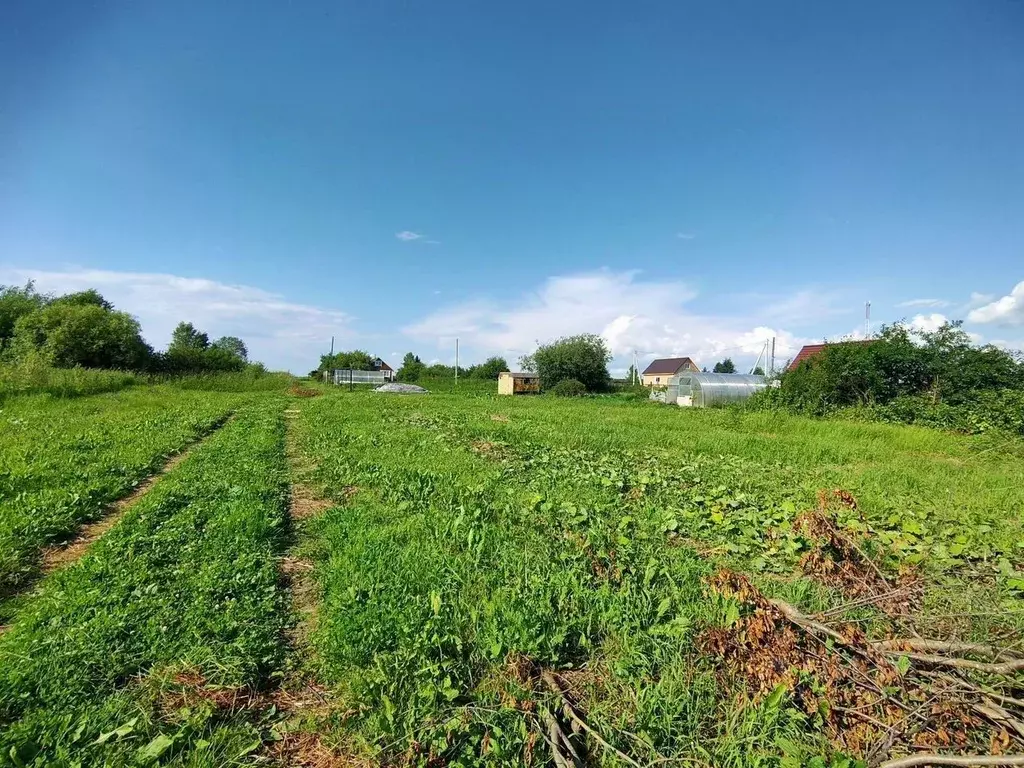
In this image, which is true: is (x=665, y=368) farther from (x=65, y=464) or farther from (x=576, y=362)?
(x=65, y=464)

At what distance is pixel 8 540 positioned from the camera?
14.5 feet

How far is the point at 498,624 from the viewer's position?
320cm

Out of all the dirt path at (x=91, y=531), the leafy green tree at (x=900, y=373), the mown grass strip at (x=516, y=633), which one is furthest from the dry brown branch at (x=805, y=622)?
the leafy green tree at (x=900, y=373)

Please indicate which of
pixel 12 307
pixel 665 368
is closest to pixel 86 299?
pixel 12 307

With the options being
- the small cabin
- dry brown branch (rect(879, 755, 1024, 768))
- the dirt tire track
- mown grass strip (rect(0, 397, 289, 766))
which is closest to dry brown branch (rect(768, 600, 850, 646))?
dry brown branch (rect(879, 755, 1024, 768))

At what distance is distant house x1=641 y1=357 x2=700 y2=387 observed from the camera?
3179 inches

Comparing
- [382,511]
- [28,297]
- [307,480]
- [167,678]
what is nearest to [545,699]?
[167,678]

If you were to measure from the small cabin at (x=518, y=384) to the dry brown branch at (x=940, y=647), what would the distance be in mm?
45938

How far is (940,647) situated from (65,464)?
10.1 metres

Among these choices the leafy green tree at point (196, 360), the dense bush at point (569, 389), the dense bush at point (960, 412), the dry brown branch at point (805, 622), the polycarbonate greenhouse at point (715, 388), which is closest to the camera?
the dry brown branch at point (805, 622)

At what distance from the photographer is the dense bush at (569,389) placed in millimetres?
44625

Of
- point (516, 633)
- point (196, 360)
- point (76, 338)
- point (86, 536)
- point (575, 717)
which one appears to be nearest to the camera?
point (575, 717)

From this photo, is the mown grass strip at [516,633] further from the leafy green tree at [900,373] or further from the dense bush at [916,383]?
the leafy green tree at [900,373]

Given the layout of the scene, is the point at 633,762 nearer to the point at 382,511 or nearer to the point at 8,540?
the point at 382,511
